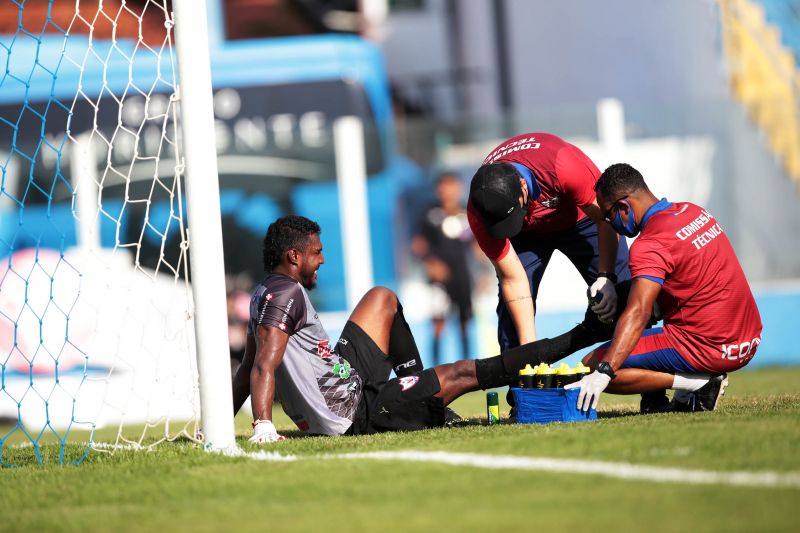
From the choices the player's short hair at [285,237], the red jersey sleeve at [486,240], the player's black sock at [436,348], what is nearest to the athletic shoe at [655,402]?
the red jersey sleeve at [486,240]

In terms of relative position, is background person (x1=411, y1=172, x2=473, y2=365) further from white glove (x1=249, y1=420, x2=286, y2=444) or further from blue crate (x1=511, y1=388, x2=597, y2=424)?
white glove (x1=249, y1=420, x2=286, y2=444)

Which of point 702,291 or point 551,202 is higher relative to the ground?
point 551,202

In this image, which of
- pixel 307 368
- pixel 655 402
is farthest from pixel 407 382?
pixel 655 402

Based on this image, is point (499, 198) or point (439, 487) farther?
point (499, 198)

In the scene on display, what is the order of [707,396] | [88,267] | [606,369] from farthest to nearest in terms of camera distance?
[88,267]
[707,396]
[606,369]

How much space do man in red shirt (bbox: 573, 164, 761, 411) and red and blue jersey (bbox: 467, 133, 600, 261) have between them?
0.45 metres

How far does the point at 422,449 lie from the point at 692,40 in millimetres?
16228

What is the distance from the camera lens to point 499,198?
5898 millimetres

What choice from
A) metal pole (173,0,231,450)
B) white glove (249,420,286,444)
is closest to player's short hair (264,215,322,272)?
metal pole (173,0,231,450)

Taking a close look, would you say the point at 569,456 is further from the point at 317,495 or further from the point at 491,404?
the point at 491,404

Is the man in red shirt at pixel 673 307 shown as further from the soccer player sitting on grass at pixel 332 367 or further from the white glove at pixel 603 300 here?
the soccer player sitting on grass at pixel 332 367

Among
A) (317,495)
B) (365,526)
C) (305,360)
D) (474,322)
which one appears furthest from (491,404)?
(474,322)

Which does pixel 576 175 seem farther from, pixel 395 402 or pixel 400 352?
pixel 395 402

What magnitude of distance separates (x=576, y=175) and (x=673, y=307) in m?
0.98
